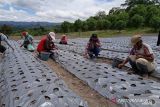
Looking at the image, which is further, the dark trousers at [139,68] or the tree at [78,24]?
the tree at [78,24]

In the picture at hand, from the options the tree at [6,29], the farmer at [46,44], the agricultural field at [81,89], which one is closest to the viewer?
the agricultural field at [81,89]

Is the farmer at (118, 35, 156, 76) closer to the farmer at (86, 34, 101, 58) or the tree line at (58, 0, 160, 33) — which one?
the farmer at (86, 34, 101, 58)

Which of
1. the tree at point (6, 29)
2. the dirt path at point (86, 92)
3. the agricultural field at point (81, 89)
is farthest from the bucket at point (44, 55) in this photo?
the tree at point (6, 29)

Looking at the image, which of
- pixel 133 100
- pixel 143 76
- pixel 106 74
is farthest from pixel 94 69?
pixel 133 100

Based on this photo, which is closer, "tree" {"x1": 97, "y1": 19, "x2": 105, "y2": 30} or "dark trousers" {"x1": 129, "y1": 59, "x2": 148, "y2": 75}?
"dark trousers" {"x1": 129, "y1": 59, "x2": 148, "y2": 75}

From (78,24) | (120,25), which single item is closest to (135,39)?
(120,25)

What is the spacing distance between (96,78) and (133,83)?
41.7 inches

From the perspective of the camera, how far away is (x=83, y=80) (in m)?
6.80

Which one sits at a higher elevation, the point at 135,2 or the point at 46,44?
the point at 135,2

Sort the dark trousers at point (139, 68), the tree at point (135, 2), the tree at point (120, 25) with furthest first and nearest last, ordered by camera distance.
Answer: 1. the tree at point (135, 2)
2. the tree at point (120, 25)
3. the dark trousers at point (139, 68)

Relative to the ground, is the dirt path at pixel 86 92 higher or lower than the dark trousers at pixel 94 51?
lower

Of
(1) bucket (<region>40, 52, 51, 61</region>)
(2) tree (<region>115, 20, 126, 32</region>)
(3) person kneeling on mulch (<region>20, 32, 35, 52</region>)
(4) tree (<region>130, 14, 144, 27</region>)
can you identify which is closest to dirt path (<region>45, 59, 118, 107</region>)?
(1) bucket (<region>40, 52, 51, 61</region>)

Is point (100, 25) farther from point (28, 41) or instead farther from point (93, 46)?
point (93, 46)

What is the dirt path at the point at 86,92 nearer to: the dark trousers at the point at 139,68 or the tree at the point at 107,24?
the dark trousers at the point at 139,68
